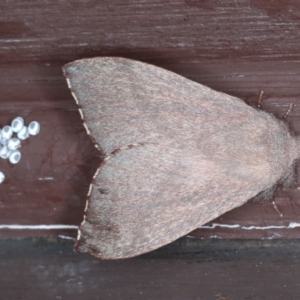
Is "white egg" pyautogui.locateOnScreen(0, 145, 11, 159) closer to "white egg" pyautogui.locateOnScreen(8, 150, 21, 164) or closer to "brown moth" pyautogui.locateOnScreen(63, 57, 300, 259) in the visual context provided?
"white egg" pyautogui.locateOnScreen(8, 150, 21, 164)

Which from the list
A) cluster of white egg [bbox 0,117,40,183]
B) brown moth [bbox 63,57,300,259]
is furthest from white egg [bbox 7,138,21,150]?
brown moth [bbox 63,57,300,259]

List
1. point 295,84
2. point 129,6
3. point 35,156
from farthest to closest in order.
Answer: point 35,156 → point 295,84 → point 129,6

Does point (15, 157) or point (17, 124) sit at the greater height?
point (17, 124)

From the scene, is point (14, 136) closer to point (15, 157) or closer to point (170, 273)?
point (15, 157)

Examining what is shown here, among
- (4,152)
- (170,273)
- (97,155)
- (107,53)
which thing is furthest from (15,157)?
(170,273)

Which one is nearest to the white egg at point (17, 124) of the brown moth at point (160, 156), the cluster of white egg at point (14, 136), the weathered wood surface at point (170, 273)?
the cluster of white egg at point (14, 136)

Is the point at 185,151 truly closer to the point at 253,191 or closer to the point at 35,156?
the point at 253,191

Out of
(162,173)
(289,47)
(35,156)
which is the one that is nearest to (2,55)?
(35,156)

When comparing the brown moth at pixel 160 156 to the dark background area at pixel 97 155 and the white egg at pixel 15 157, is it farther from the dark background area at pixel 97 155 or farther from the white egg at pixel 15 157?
the white egg at pixel 15 157
